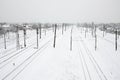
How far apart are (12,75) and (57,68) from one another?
619 centimetres

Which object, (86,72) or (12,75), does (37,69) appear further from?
(86,72)

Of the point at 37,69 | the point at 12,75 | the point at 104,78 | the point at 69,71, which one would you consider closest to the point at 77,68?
the point at 69,71

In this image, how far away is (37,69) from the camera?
663 inches

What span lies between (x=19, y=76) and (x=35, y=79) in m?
1.96

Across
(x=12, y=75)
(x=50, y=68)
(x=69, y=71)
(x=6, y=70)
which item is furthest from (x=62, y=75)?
(x=6, y=70)

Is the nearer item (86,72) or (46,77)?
(46,77)

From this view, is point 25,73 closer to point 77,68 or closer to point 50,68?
point 50,68

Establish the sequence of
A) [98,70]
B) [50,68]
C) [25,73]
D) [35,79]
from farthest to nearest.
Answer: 1. [50,68]
2. [98,70]
3. [25,73]
4. [35,79]

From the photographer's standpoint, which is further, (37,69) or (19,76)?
(37,69)

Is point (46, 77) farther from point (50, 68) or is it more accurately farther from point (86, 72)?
point (86, 72)

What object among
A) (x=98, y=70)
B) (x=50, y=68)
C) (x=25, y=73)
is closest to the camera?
(x=25, y=73)

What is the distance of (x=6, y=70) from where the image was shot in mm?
16047

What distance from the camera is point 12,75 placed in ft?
47.3

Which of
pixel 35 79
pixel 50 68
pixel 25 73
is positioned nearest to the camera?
pixel 35 79
